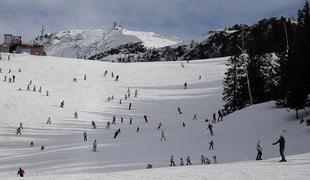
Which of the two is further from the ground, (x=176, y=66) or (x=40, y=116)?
(x=176, y=66)

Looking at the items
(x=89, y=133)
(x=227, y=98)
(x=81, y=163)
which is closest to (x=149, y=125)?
(x=89, y=133)

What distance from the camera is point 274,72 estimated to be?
6034cm

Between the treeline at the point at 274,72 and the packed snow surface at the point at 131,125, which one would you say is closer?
the packed snow surface at the point at 131,125

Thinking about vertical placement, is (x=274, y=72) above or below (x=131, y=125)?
above

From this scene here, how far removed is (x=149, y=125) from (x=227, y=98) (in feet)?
43.6

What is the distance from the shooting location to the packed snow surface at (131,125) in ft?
Answer: 95.0

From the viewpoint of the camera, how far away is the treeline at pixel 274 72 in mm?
37125

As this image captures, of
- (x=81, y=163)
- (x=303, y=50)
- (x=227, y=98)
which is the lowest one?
(x=81, y=163)

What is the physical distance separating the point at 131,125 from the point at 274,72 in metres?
19.3

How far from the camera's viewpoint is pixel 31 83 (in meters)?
70.6

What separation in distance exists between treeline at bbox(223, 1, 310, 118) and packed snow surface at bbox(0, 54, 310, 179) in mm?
2115

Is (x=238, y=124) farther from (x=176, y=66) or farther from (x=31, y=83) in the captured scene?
(x=176, y=66)

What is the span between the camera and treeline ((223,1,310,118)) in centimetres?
3712

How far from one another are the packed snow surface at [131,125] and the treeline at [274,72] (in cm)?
212
